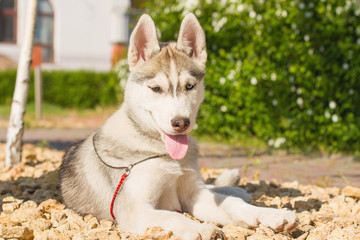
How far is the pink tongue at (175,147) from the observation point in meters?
3.27

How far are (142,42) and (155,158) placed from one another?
935mm

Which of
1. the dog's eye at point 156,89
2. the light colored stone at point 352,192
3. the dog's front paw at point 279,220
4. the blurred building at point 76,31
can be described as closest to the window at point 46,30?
the blurred building at point 76,31

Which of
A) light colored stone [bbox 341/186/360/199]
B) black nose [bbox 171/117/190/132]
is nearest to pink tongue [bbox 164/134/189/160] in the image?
black nose [bbox 171/117/190/132]

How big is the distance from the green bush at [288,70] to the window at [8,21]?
15.7 metres

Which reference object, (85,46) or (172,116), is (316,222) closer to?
(172,116)

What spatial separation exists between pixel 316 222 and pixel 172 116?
1420mm

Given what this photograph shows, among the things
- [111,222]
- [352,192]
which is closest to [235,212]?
[111,222]

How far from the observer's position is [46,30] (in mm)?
22250

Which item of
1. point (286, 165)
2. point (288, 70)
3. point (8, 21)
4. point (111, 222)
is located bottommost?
point (286, 165)

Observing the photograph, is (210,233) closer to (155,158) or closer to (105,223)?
(155,158)

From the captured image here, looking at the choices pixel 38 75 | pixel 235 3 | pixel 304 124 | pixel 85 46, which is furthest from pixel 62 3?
pixel 304 124

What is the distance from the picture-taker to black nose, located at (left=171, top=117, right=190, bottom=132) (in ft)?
9.94

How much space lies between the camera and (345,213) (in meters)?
3.75

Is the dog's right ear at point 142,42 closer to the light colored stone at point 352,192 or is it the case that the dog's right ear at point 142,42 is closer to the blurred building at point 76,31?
the light colored stone at point 352,192
